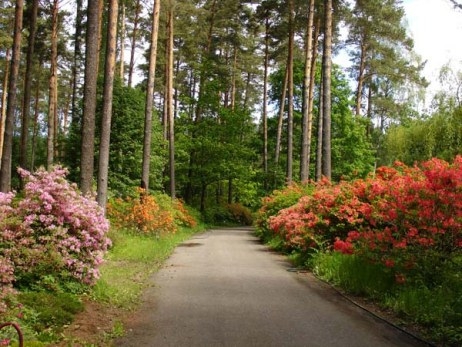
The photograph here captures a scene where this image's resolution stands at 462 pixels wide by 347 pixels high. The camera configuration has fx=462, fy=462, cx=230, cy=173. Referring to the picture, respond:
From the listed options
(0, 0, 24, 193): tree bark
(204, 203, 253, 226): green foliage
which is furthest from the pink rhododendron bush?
(204, 203, 253, 226): green foliage

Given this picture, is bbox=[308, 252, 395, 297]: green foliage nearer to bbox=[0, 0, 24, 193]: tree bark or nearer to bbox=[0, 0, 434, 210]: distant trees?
bbox=[0, 0, 434, 210]: distant trees

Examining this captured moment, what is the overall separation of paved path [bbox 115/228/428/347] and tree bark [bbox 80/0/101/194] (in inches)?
121

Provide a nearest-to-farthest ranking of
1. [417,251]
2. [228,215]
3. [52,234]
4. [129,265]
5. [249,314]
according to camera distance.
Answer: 1. [249,314]
2. [52,234]
3. [417,251]
4. [129,265]
5. [228,215]

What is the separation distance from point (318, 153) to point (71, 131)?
520 inches

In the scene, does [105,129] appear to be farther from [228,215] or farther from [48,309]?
[228,215]

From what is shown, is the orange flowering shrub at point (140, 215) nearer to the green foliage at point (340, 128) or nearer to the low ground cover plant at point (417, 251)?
the low ground cover plant at point (417, 251)

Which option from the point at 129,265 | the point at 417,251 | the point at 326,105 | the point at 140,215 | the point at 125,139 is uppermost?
the point at 326,105

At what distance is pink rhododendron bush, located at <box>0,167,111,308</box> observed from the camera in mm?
6883

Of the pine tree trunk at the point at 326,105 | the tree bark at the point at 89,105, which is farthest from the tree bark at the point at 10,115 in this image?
the pine tree trunk at the point at 326,105

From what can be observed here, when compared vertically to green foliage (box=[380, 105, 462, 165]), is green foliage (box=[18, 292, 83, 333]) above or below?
below

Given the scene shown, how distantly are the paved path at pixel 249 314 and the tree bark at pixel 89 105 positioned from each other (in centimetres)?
307

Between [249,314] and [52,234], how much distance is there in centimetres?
337

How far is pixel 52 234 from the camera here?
737 centimetres

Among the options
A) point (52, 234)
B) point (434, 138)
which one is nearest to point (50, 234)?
point (52, 234)
